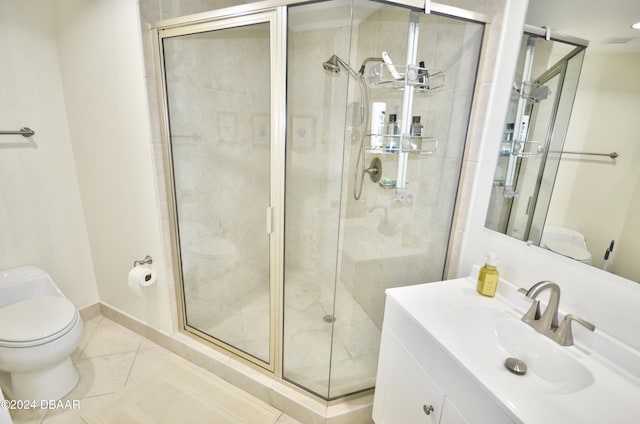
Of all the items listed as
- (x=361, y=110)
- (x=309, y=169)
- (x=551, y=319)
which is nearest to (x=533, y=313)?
(x=551, y=319)

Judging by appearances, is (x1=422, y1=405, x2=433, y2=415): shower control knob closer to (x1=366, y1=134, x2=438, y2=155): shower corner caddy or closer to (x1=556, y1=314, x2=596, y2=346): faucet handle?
(x1=556, y1=314, x2=596, y2=346): faucet handle

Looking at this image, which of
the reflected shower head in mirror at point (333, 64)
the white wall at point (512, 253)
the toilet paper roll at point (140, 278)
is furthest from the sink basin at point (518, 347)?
the toilet paper roll at point (140, 278)

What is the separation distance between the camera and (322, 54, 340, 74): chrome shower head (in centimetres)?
169

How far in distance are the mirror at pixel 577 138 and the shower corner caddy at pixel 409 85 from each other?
0.37m

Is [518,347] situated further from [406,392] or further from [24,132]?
[24,132]

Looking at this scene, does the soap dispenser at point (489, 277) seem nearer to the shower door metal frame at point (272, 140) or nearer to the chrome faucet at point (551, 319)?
the chrome faucet at point (551, 319)

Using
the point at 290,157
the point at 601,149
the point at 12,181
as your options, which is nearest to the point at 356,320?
the point at 290,157

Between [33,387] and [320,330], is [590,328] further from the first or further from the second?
[33,387]

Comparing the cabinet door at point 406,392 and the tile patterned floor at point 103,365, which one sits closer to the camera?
the cabinet door at point 406,392

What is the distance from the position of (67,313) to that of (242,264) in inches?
39.0

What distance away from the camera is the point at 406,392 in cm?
108

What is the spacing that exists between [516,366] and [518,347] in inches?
4.5

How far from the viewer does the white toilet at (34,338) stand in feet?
4.42

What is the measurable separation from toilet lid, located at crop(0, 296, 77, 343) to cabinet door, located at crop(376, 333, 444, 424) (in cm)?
164
